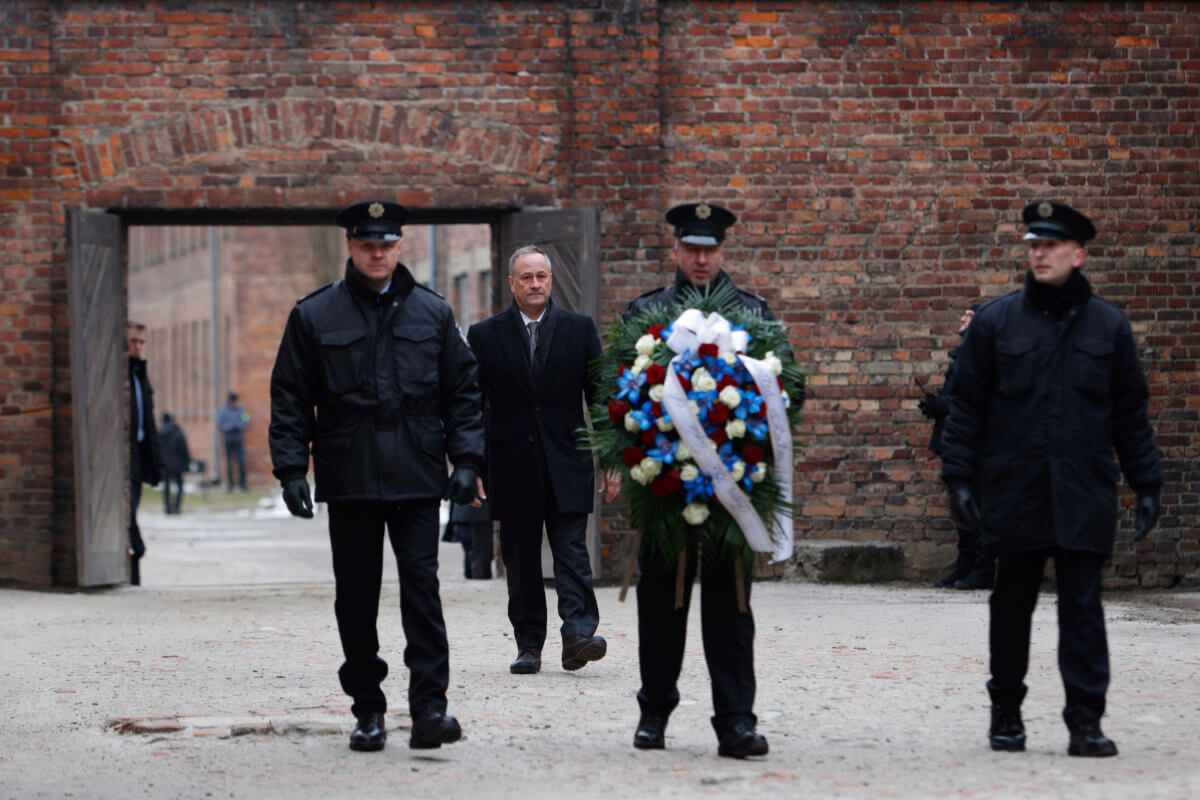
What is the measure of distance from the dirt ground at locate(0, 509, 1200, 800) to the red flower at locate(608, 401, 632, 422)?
116 cm

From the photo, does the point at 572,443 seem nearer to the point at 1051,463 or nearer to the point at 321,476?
the point at 321,476

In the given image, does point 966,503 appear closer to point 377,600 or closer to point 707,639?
point 707,639

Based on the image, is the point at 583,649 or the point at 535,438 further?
the point at 535,438

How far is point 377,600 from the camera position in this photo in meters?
6.22

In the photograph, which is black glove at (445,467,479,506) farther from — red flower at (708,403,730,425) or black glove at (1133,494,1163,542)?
black glove at (1133,494,1163,542)

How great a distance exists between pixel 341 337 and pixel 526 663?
91.2 inches

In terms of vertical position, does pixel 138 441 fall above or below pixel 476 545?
above

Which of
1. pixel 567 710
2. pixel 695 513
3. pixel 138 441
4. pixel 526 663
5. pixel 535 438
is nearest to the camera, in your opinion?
pixel 695 513

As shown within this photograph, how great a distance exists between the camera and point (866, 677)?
24.9 ft

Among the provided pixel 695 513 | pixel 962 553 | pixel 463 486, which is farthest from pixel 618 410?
pixel 962 553

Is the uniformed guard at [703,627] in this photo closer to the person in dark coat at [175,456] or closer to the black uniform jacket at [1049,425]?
the black uniform jacket at [1049,425]

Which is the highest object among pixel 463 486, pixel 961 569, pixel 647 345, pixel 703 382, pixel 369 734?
pixel 647 345

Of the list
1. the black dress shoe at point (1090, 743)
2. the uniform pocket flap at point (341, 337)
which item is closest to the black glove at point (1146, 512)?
the black dress shoe at point (1090, 743)

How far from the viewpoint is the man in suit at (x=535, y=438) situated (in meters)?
8.02
